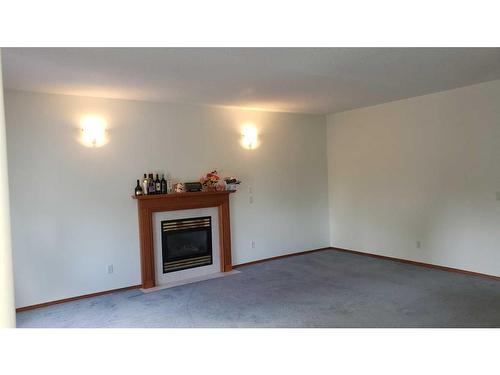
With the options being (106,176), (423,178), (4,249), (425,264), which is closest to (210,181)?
(106,176)

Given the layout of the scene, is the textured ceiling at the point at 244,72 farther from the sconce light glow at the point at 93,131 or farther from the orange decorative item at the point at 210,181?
the orange decorative item at the point at 210,181


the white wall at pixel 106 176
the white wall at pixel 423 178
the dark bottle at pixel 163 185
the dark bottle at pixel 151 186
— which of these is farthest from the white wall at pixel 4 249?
the white wall at pixel 423 178

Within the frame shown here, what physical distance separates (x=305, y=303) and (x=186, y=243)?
2.06 m

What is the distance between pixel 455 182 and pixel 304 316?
9.89 ft

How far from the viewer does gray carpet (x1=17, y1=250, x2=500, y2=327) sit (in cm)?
357

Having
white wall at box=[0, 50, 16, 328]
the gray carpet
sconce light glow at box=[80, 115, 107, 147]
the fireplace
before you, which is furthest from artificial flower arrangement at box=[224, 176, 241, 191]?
white wall at box=[0, 50, 16, 328]

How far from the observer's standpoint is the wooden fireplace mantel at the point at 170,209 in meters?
4.86

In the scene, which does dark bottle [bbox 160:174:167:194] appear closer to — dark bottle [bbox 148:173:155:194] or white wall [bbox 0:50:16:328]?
dark bottle [bbox 148:173:155:194]

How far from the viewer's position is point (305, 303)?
4.06 m

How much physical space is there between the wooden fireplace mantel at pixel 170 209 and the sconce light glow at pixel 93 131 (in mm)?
836

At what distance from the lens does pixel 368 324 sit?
11.3 feet

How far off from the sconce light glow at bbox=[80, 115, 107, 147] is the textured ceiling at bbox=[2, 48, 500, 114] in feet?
1.08
